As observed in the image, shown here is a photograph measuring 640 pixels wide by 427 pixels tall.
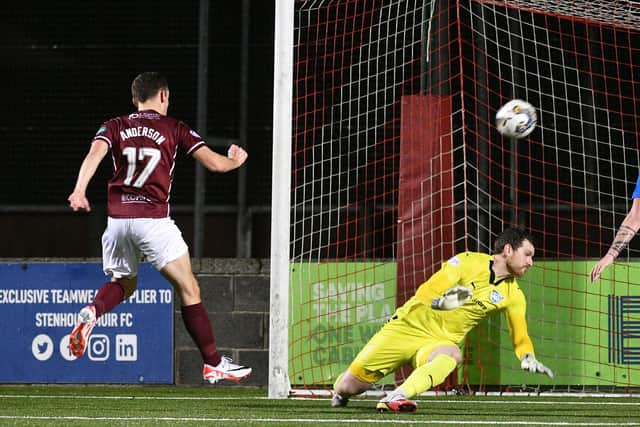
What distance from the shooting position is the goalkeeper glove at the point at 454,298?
19.3 feet

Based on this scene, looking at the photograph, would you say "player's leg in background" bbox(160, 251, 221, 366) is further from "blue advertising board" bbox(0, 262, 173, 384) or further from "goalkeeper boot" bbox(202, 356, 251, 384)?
"blue advertising board" bbox(0, 262, 173, 384)

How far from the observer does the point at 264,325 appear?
9125 mm

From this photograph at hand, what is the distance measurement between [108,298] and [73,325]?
2750 mm

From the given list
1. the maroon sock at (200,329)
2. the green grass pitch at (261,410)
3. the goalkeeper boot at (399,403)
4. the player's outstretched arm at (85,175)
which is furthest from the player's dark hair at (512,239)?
the player's outstretched arm at (85,175)

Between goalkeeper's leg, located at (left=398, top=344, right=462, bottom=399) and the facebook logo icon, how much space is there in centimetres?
313

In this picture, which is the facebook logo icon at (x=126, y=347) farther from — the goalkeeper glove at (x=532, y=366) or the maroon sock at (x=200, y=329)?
the goalkeeper glove at (x=532, y=366)

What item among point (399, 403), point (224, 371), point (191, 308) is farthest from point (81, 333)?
point (399, 403)

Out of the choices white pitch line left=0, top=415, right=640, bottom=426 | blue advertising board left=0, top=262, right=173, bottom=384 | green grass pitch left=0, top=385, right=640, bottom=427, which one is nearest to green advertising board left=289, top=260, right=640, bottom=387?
green grass pitch left=0, top=385, right=640, bottom=427

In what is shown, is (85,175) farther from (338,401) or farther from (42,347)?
(42,347)

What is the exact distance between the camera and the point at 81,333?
247 inches

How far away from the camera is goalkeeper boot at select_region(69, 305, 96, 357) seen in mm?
6242

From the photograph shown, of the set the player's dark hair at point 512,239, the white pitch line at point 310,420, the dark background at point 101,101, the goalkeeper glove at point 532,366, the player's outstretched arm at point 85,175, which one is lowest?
the white pitch line at point 310,420

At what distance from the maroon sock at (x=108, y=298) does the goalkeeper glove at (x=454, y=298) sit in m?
1.65

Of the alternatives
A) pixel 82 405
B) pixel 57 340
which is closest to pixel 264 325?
pixel 57 340
